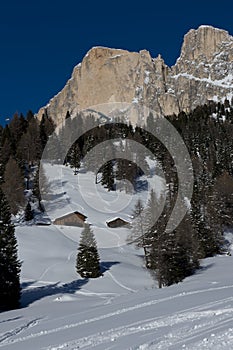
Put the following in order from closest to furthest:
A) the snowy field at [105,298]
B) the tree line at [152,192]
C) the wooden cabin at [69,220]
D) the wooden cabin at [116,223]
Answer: the snowy field at [105,298] → the tree line at [152,192] → the wooden cabin at [69,220] → the wooden cabin at [116,223]

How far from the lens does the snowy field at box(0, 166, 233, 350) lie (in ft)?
32.6

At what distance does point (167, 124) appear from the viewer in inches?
4924

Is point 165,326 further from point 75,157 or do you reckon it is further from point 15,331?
point 75,157

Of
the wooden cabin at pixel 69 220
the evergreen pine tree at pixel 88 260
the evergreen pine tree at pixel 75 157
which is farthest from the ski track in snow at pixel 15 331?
the evergreen pine tree at pixel 75 157

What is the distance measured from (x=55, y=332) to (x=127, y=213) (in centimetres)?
5419

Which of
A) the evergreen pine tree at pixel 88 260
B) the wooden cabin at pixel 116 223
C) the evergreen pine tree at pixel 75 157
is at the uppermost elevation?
the evergreen pine tree at pixel 75 157

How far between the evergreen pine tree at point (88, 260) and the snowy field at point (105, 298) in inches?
37.5

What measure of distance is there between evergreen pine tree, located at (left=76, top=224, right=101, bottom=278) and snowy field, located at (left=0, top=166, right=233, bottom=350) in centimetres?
95

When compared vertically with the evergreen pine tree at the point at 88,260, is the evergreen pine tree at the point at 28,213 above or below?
above

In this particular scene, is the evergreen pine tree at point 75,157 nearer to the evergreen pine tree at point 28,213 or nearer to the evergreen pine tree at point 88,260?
the evergreen pine tree at point 28,213

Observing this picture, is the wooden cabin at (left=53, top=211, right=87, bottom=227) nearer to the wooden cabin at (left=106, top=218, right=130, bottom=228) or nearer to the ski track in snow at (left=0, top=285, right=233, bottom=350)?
the wooden cabin at (left=106, top=218, right=130, bottom=228)

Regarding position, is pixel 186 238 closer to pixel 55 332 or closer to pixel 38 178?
pixel 55 332

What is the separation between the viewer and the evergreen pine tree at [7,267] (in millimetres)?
27906

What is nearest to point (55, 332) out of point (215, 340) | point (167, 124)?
point (215, 340)
